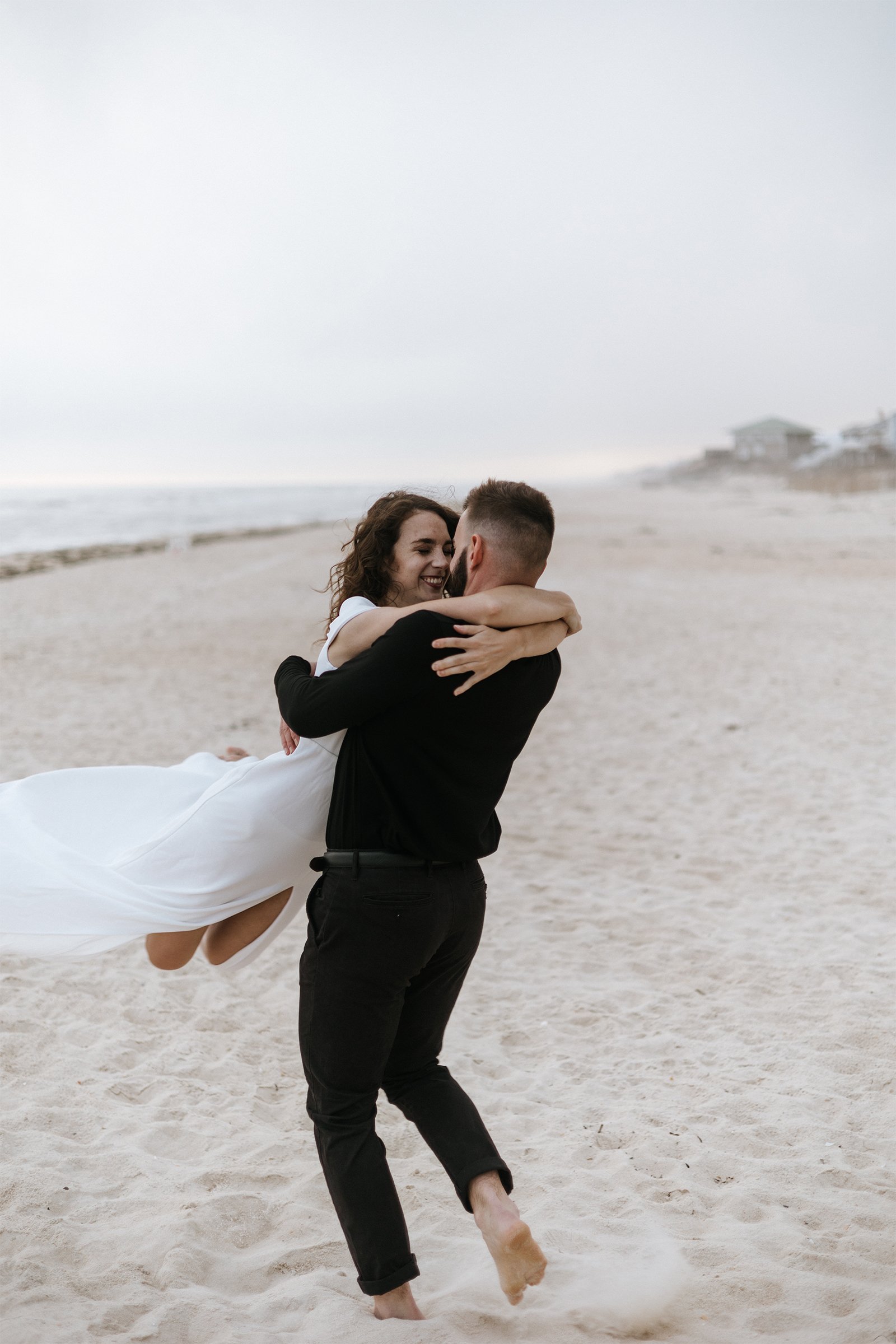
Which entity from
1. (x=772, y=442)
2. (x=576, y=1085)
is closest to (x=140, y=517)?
(x=772, y=442)

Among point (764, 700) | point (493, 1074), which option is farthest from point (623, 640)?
point (493, 1074)

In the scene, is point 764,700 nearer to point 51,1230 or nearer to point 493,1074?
point 493,1074

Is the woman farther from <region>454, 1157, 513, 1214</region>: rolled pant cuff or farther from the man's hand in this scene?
<region>454, 1157, 513, 1214</region>: rolled pant cuff

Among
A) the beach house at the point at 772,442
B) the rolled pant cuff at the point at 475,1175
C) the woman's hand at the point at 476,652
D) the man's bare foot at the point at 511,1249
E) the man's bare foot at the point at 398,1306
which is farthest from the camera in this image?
the beach house at the point at 772,442

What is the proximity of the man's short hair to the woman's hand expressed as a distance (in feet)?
0.63

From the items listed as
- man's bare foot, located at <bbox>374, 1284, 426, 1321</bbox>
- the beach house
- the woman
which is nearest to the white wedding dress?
the woman

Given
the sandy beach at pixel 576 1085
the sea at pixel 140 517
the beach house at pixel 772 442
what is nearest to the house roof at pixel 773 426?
the beach house at pixel 772 442

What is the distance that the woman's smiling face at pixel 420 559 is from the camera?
243 centimetres

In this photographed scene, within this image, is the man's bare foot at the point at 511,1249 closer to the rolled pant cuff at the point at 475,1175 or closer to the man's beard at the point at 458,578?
the rolled pant cuff at the point at 475,1175

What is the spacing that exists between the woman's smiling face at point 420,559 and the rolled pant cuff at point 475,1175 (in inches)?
52.2

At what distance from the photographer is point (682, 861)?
21.1 feet

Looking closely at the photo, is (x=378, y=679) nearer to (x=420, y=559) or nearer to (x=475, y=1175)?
(x=420, y=559)

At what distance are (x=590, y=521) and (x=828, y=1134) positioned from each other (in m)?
36.0

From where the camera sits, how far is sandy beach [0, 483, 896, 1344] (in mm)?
2734
